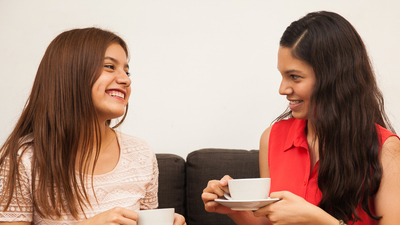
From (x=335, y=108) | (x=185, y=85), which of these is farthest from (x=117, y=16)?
(x=335, y=108)

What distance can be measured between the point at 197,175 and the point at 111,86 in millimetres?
723

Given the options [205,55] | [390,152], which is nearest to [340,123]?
[390,152]

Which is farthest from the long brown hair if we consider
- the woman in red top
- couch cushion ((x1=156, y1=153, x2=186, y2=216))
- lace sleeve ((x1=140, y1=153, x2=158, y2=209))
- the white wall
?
the white wall

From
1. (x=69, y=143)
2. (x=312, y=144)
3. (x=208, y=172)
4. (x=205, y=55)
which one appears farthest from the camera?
(x=205, y=55)

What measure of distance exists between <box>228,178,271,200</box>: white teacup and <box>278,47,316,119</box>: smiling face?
372mm

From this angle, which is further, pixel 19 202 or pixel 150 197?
pixel 150 197

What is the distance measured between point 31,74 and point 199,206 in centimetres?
118

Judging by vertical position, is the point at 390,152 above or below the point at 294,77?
below

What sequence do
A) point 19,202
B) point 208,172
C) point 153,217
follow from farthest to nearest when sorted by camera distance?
point 208,172, point 19,202, point 153,217

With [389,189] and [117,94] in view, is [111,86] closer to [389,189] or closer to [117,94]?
[117,94]

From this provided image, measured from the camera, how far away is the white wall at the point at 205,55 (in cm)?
204

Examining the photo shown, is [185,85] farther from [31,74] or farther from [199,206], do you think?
[31,74]

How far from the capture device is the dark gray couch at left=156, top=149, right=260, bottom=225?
173 cm

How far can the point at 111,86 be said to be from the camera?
4.07ft
